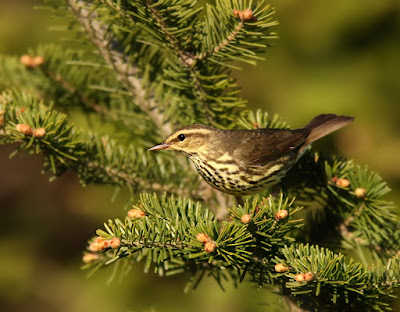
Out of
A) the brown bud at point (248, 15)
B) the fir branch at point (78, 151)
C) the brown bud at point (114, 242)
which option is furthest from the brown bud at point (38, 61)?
the brown bud at point (114, 242)

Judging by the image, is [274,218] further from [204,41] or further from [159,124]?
[159,124]

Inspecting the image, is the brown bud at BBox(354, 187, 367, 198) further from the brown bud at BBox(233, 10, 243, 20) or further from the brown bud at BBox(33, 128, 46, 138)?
the brown bud at BBox(33, 128, 46, 138)

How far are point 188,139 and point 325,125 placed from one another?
3.72ft

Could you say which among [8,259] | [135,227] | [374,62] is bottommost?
[8,259]

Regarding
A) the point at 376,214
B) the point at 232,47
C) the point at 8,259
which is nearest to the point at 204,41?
the point at 232,47

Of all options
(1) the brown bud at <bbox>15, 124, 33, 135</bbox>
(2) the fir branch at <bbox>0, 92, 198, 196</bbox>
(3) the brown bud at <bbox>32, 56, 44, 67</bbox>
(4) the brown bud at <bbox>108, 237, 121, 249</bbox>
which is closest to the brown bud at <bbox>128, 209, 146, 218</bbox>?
(4) the brown bud at <bbox>108, 237, 121, 249</bbox>

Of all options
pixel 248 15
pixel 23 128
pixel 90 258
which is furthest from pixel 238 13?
pixel 90 258

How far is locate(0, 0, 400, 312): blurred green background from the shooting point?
403 cm

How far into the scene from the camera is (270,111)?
4.54m

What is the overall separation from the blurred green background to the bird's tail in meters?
0.67

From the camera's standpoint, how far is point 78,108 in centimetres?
317

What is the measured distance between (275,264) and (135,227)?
59 centimetres

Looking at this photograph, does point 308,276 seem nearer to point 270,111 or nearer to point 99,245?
point 99,245

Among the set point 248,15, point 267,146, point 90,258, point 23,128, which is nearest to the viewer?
point 248,15
